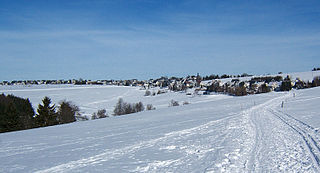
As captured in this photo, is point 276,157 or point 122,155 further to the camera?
point 122,155

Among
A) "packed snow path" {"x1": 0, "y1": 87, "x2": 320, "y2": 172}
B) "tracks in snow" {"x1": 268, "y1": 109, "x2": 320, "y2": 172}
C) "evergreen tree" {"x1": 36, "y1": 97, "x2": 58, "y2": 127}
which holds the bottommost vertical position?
"evergreen tree" {"x1": 36, "y1": 97, "x2": 58, "y2": 127}

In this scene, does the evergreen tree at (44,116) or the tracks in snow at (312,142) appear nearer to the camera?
the tracks in snow at (312,142)

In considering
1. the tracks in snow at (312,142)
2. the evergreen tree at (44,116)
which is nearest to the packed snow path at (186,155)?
the tracks in snow at (312,142)

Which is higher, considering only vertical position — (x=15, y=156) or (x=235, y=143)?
(x=235, y=143)

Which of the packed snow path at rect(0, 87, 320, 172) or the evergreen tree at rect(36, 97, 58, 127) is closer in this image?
the packed snow path at rect(0, 87, 320, 172)

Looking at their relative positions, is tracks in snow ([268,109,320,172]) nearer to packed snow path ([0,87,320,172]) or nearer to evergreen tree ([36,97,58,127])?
packed snow path ([0,87,320,172])

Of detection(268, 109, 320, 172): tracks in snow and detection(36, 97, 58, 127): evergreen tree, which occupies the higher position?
detection(268, 109, 320, 172): tracks in snow

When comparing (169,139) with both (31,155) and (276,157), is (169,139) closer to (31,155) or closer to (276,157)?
(276,157)

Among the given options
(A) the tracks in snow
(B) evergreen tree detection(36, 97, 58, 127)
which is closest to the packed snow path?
(A) the tracks in snow

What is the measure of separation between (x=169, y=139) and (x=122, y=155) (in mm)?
3233

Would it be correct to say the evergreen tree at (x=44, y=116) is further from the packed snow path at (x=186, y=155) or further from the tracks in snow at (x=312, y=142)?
the tracks in snow at (x=312, y=142)

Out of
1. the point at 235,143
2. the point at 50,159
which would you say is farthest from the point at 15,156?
the point at 235,143

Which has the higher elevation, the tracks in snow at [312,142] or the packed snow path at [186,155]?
the tracks in snow at [312,142]

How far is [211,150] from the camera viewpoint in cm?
895
